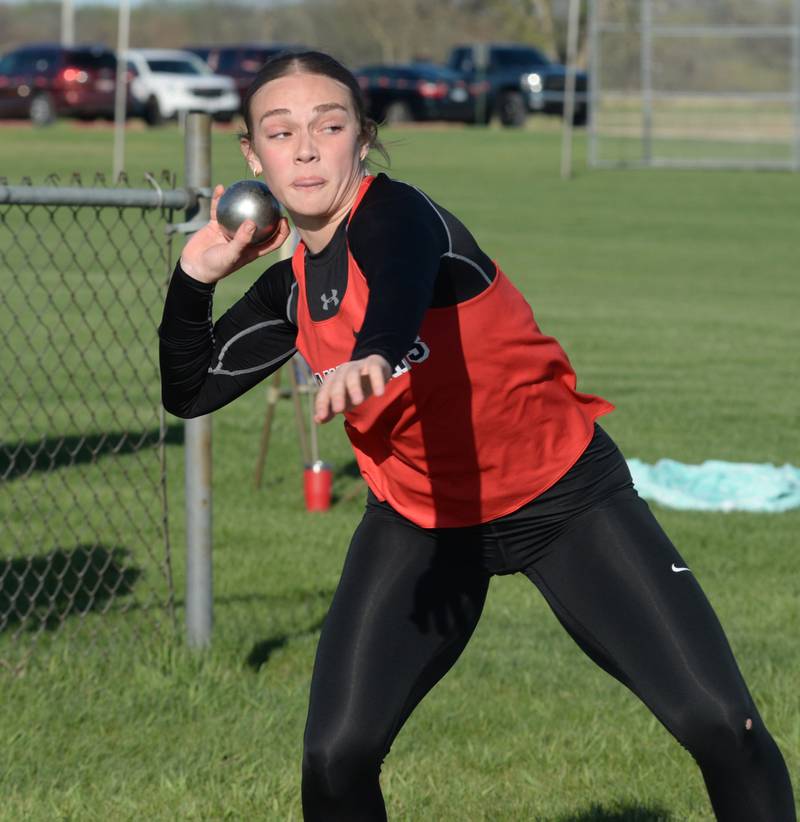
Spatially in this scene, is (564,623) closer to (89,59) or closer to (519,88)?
(89,59)

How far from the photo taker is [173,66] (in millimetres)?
48219

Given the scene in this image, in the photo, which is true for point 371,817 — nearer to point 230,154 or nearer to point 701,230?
point 701,230

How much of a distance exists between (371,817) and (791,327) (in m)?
13.1

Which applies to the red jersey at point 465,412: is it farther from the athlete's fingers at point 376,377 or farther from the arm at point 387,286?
the athlete's fingers at point 376,377

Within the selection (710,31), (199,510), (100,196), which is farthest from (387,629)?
(710,31)

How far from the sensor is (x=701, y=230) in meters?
25.3

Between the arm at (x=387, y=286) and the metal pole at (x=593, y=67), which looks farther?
the metal pole at (x=593, y=67)

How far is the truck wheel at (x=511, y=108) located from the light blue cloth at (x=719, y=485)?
4278 centimetres

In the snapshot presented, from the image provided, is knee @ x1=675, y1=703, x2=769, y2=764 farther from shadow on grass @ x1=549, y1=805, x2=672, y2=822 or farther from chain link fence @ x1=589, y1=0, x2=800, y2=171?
chain link fence @ x1=589, y1=0, x2=800, y2=171

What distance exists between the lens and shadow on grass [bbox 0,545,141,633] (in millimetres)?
6707

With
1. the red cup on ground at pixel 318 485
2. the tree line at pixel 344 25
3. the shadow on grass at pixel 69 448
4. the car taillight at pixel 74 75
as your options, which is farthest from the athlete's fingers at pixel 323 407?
the tree line at pixel 344 25

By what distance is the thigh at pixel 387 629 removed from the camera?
137 inches

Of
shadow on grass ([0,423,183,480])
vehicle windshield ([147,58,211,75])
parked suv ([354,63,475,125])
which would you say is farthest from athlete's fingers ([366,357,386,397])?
parked suv ([354,63,475,125])

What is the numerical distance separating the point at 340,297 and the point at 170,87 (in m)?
44.7
